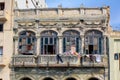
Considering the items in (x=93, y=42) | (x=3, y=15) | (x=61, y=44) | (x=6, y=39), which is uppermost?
(x=3, y=15)

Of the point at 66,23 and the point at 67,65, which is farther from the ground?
the point at 66,23

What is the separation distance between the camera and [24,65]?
42.8 m

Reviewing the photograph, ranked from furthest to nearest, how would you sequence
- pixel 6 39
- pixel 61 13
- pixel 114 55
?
1. pixel 61 13
2. pixel 6 39
3. pixel 114 55

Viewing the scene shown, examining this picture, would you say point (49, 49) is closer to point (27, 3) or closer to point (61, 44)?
point (61, 44)

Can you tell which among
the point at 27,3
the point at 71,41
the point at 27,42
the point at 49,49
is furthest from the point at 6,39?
the point at 27,3

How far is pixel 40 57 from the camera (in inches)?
1695

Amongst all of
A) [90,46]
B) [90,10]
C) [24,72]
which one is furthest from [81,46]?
[24,72]

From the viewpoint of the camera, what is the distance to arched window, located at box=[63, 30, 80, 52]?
43.4 meters

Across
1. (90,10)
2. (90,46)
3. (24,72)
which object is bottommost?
(24,72)

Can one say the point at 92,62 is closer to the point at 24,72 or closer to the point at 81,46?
the point at 81,46

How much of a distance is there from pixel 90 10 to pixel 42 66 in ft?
27.4

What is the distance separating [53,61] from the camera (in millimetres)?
42875

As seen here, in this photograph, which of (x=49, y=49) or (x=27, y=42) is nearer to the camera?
(x=49, y=49)

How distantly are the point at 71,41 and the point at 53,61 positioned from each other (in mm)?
3070
